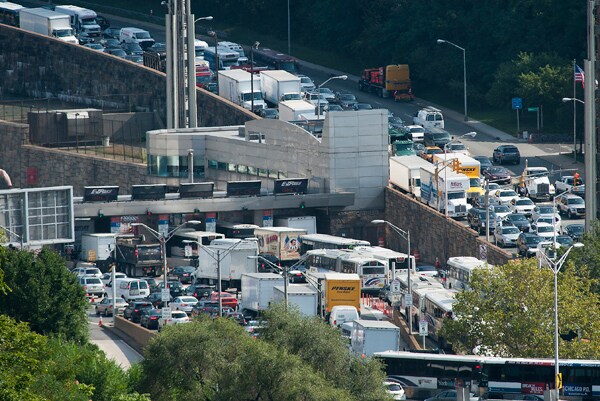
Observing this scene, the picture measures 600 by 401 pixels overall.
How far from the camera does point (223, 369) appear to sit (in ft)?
222

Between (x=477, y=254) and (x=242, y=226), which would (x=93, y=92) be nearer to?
(x=242, y=226)

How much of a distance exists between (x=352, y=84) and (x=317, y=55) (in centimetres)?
1225

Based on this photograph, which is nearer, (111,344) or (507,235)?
(111,344)

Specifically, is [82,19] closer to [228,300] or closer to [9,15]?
[9,15]

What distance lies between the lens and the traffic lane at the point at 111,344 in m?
85.8

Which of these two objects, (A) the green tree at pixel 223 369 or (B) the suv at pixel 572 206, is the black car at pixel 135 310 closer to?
(A) the green tree at pixel 223 369

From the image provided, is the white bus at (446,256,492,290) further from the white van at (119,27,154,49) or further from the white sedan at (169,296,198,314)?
the white van at (119,27,154,49)

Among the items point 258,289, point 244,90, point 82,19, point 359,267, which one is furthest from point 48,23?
point 258,289

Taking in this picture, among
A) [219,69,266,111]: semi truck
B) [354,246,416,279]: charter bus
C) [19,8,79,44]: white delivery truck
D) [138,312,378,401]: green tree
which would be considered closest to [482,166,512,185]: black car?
[354,246,416,279]: charter bus

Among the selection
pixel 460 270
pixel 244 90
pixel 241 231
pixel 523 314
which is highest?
pixel 244 90

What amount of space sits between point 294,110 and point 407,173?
15238 mm

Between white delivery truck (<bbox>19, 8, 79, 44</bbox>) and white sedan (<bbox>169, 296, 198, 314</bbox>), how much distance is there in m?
71.1

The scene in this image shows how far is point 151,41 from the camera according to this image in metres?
164

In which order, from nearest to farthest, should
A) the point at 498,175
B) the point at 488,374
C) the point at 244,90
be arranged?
1. the point at 488,374
2. the point at 498,175
3. the point at 244,90
